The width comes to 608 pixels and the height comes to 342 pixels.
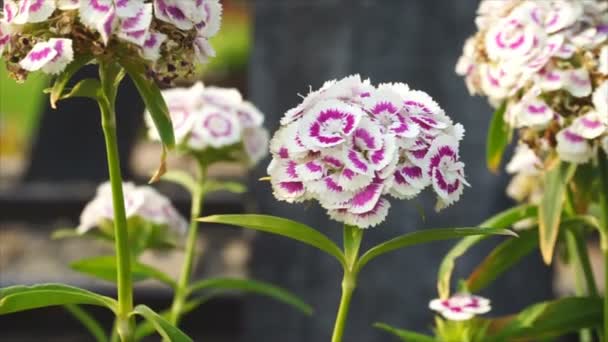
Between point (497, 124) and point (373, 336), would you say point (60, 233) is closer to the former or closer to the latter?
point (497, 124)

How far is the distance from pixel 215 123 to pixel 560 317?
1.66 feet

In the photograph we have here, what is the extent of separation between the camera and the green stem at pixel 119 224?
1.22 m

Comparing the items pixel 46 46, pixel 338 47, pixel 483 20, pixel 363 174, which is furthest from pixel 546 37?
pixel 338 47

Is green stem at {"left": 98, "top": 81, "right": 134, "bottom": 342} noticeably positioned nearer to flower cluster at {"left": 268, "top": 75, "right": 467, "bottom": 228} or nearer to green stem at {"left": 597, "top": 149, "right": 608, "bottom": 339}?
flower cluster at {"left": 268, "top": 75, "right": 467, "bottom": 228}

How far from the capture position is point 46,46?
1.15 metres

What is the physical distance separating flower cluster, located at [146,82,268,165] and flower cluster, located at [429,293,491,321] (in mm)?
387

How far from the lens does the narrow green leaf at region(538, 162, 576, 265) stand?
5.17ft

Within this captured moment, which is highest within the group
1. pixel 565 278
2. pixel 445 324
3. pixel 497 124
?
pixel 565 278

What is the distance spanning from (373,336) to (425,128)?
5.06 ft

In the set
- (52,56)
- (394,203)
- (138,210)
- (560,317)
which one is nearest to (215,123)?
(138,210)

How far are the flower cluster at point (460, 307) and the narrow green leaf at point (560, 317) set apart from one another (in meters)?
0.08

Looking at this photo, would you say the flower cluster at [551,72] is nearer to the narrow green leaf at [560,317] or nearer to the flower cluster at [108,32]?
the narrow green leaf at [560,317]

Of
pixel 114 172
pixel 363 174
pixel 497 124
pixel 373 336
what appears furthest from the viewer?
pixel 373 336

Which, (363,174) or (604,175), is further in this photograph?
(604,175)
